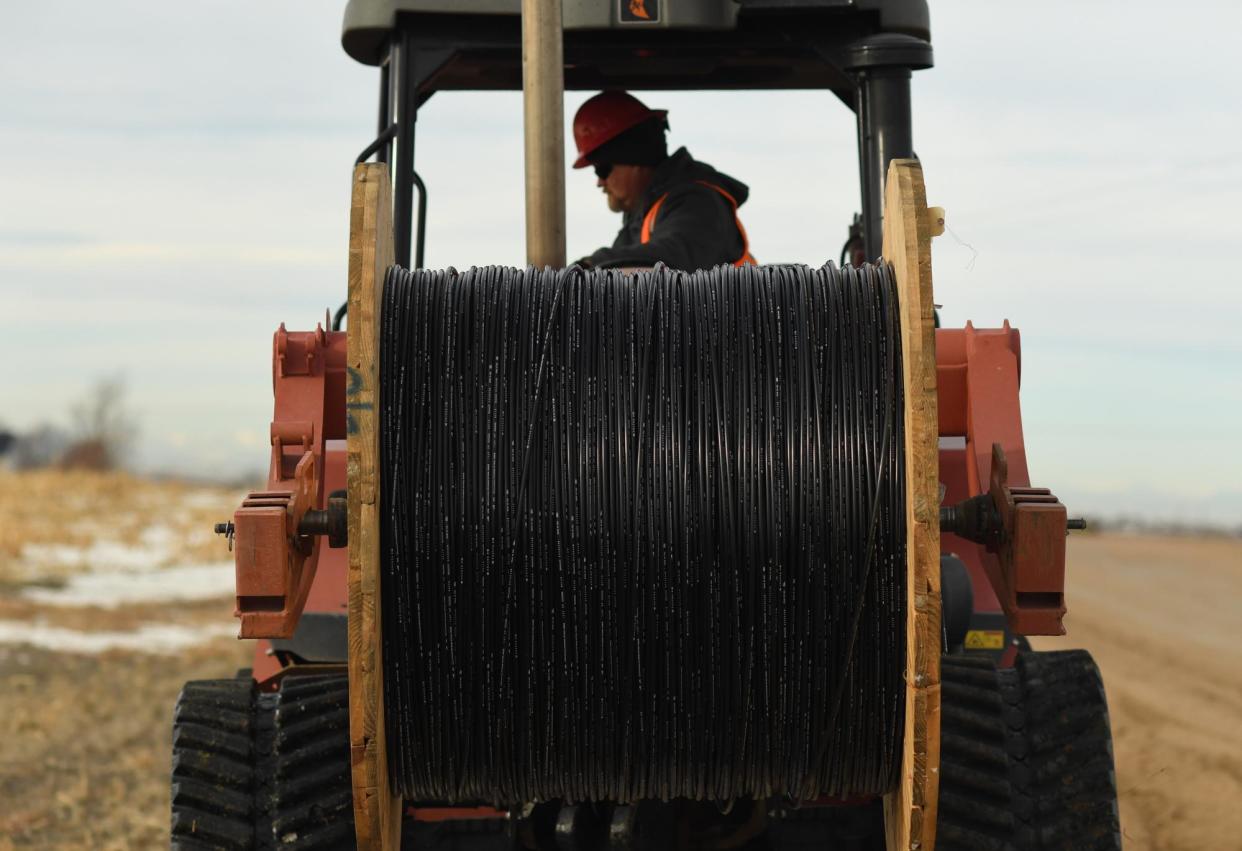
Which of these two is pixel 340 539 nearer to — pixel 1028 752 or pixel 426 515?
pixel 426 515

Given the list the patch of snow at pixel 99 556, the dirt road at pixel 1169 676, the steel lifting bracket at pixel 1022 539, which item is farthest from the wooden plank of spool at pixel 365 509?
the patch of snow at pixel 99 556

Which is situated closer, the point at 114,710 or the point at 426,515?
the point at 426,515

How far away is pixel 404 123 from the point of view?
5215mm

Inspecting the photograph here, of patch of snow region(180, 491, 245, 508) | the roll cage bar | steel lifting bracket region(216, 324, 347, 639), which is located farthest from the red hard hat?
patch of snow region(180, 491, 245, 508)

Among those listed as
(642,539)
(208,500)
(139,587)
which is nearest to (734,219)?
(642,539)

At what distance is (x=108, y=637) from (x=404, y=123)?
31.2 ft

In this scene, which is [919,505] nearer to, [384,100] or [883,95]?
[883,95]

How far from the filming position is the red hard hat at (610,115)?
18.0 feet

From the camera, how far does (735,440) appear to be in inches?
141

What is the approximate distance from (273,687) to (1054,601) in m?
2.22

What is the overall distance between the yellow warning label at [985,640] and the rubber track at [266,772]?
1.76 metres

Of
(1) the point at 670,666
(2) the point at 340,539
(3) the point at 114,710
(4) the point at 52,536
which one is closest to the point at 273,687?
(2) the point at 340,539

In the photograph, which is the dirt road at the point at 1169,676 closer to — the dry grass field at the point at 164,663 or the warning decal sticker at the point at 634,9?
the dry grass field at the point at 164,663

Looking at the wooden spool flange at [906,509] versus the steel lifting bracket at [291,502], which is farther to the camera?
the steel lifting bracket at [291,502]
